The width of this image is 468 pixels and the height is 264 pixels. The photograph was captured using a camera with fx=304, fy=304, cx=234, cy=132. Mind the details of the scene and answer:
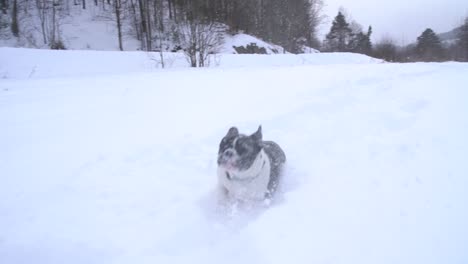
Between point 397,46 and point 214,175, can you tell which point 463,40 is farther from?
point 214,175

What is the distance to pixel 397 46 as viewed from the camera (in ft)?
108

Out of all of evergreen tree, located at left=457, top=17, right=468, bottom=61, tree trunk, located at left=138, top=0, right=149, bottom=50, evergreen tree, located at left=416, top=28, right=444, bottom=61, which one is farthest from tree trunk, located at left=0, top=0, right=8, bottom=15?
evergreen tree, located at left=457, top=17, right=468, bottom=61

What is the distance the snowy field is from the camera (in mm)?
2520

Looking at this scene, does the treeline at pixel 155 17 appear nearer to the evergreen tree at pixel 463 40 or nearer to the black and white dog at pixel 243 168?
the evergreen tree at pixel 463 40

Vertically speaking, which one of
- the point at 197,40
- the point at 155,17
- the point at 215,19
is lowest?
the point at 197,40

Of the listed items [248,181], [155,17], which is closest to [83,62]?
[248,181]

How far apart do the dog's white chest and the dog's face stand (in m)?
0.10

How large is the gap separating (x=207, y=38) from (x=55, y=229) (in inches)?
470

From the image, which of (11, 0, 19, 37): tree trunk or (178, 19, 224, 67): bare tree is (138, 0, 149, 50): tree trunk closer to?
(11, 0, 19, 37): tree trunk

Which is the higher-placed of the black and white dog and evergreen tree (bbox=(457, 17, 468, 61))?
evergreen tree (bbox=(457, 17, 468, 61))

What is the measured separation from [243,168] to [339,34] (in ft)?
168

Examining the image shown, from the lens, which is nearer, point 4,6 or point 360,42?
point 4,6

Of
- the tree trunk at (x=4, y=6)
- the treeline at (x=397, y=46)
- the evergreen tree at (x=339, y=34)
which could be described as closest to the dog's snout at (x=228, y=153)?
the treeline at (x=397, y=46)

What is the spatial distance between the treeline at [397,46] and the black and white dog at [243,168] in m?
21.8
